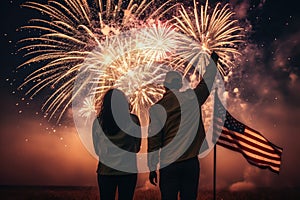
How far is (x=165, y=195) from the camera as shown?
6.32 meters

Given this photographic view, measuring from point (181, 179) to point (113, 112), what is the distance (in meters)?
1.30

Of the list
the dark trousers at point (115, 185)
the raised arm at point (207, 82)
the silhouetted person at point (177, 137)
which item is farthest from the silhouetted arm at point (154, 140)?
the raised arm at point (207, 82)

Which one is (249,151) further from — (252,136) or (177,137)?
(177,137)

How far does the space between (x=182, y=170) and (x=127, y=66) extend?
9296 millimetres

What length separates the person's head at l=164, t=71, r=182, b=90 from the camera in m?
6.48

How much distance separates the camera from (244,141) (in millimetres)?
9742

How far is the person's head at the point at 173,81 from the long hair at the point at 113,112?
0.68m

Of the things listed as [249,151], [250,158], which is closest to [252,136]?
[249,151]

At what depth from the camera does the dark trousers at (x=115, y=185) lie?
20.6 ft

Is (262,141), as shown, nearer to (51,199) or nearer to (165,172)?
(165,172)

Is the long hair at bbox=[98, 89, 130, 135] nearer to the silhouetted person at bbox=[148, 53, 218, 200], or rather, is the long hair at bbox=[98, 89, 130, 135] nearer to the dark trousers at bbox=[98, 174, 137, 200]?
the silhouetted person at bbox=[148, 53, 218, 200]

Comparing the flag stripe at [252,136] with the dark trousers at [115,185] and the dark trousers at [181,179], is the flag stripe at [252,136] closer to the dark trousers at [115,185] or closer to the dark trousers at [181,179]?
the dark trousers at [181,179]

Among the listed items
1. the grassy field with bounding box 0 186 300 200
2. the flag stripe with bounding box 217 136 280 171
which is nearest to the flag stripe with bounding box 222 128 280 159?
the flag stripe with bounding box 217 136 280 171

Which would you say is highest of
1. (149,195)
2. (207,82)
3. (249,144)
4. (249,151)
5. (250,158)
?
(207,82)
